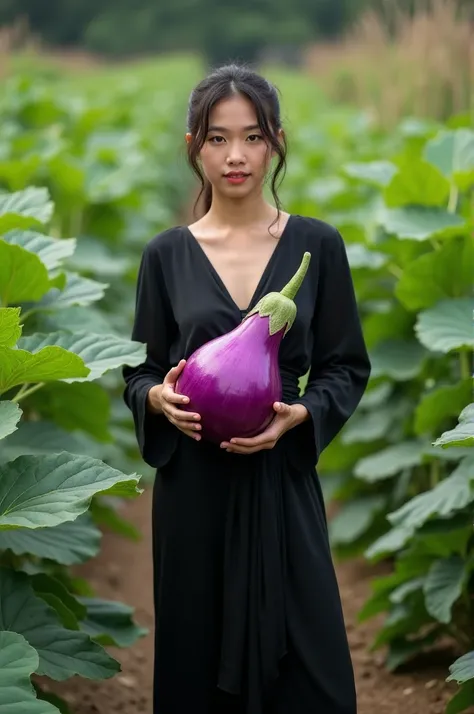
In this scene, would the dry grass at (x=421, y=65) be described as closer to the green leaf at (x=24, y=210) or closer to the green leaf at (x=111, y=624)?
the green leaf at (x=24, y=210)

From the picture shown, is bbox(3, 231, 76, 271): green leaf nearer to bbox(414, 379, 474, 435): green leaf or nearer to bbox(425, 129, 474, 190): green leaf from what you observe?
bbox(414, 379, 474, 435): green leaf

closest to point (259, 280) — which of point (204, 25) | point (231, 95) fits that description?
point (231, 95)

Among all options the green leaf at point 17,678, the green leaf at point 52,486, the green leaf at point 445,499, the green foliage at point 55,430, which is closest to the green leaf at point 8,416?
the green foliage at point 55,430

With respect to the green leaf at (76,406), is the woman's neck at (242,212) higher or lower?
higher

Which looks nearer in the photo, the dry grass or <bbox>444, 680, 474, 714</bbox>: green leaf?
<bbox>444, 680, 474, 714</bbox>: green leaf

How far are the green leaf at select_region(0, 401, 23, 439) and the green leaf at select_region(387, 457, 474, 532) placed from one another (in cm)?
114

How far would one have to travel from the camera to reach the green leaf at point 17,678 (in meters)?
1.87

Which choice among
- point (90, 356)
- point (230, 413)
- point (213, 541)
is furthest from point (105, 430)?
point (230, 413)

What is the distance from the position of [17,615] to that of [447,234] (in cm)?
169

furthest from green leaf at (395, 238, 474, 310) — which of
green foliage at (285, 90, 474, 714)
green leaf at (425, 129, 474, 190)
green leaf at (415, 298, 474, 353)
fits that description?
green leaf at (425, 129, 474, 190)

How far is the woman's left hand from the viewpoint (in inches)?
85.5

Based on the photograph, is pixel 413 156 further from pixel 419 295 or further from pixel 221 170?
pixel 221 170

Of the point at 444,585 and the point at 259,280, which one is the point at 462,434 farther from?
the point at 444,585

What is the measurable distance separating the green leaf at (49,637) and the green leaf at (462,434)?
88 cm
